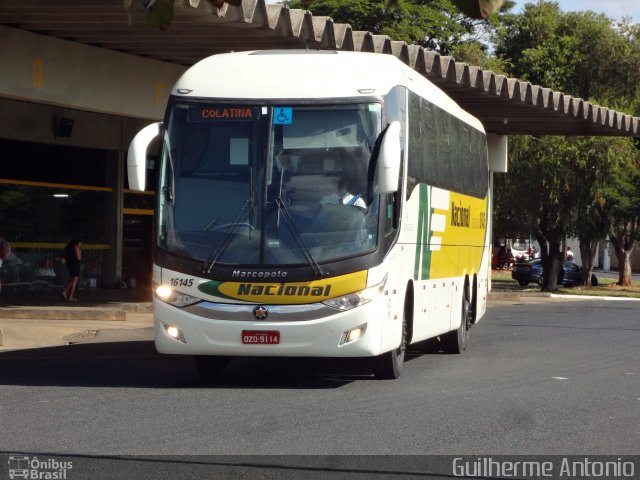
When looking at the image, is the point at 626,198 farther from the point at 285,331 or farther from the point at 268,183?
the point at 285,331

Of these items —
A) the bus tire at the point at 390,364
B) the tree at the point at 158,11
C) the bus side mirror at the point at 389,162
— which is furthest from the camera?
the bus tire at the point at 390,364

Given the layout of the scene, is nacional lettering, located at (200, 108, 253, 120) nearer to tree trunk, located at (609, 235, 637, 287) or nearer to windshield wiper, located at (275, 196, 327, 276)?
windshield wiper, located at (275, 196, 327, 276)

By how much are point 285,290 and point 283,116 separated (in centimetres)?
192

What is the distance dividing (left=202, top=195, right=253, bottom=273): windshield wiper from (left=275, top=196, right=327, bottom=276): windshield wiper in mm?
308

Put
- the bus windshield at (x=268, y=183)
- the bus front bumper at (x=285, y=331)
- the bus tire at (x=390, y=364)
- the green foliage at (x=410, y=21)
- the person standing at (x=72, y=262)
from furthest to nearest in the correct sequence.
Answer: the green foliage at (x=410, y=21), the person standing at (x=72, y=262), the bus tire at (x=390, y=364), the bus windshield at (x=268, y=183), the bus front bumper at (x=285, y=331)

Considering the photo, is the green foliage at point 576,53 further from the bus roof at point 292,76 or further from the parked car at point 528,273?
the bus roof at point 292,76

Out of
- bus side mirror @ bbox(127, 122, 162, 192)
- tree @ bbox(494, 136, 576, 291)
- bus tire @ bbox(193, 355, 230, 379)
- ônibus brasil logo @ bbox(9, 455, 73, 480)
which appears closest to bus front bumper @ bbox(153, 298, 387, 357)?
bus tire @ bbox(193, 355, 230, 379)

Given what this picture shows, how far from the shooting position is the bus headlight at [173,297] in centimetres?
1260

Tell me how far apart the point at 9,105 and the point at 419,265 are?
15.8m

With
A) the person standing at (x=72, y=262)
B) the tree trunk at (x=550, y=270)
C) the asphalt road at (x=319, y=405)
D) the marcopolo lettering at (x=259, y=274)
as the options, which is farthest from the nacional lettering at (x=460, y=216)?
the tree trunk at (x=550, y=270)

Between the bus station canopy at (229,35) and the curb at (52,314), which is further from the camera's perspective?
the curb at (52,314)

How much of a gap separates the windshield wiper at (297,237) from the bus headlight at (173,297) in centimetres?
118

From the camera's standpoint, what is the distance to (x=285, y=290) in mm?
12469

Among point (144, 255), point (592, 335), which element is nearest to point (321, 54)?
point (592, 335)
